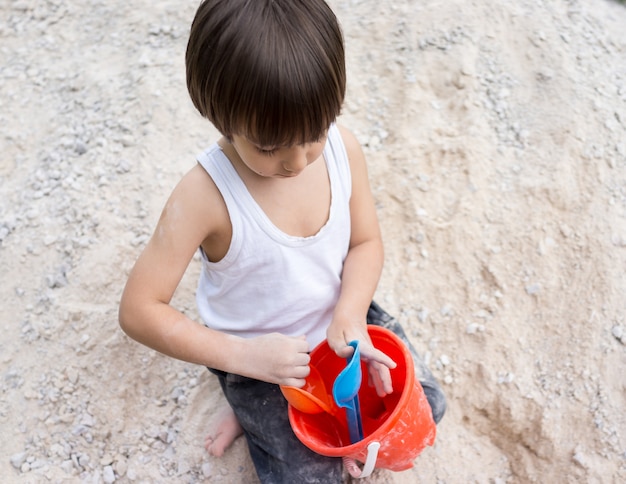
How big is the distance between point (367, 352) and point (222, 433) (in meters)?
0.51

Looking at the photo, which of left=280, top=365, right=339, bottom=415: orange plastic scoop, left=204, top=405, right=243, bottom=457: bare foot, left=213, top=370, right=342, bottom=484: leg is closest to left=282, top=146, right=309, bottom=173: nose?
left=280, top=365, right=339, bottom=415: orange plastic scoop

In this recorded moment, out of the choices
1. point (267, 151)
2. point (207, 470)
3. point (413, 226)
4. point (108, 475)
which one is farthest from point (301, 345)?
point (413, 226)

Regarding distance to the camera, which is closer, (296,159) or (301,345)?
(296,159)

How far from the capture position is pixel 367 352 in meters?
1.28

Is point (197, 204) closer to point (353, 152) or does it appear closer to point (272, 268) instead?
point (272, 268)

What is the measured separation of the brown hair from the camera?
100cm

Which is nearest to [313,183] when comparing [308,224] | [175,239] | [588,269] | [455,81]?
[308,224]

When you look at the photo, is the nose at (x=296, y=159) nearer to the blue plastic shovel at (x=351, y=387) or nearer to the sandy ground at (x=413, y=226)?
the blue plastic shovel at (x=351, y=387)

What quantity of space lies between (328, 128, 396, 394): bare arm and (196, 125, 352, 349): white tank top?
0.11 feet

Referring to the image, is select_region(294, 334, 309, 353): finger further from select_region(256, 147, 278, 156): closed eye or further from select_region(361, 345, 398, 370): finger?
select_region(256, 147, 278, 156): closed eye

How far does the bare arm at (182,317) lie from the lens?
1.24 meters

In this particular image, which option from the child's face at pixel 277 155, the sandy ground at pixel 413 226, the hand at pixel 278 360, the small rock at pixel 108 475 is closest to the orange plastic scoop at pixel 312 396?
the hand at pixel 278 360

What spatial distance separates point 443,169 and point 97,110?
1170mm

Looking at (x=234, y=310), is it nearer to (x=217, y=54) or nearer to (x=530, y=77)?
(x=217, y=54)
